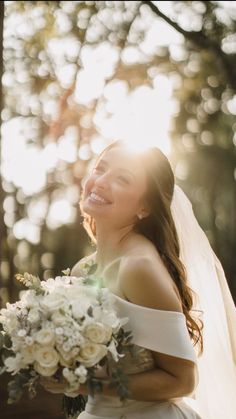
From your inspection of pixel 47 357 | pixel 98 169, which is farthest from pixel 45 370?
pixel 98 169

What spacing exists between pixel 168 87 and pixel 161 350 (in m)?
15.2

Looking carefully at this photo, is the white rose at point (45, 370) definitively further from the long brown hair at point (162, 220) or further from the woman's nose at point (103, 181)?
the woman's nose at point (103, 181)

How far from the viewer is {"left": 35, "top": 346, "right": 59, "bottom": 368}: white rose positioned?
9.55 feet

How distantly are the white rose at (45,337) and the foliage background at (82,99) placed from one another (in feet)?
7.18

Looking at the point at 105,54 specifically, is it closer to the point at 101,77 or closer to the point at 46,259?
the point at 101,77

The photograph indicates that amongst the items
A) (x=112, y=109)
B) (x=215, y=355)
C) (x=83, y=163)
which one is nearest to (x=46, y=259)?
(x=83, y=163)

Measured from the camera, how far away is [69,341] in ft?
9.59

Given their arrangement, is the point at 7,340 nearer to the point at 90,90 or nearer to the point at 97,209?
the point at 97,209

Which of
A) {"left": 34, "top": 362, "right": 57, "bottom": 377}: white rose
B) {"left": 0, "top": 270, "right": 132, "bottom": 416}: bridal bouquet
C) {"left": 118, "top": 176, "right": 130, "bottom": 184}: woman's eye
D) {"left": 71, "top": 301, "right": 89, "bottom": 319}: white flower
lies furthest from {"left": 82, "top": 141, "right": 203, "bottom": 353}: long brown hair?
{"left": 34, "top": 362, "right": 57, "bottom": 377}: white rose

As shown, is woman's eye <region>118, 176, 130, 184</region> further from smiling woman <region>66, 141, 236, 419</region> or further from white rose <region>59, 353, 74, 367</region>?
white rose <region>59, 353, 74, 367</region>

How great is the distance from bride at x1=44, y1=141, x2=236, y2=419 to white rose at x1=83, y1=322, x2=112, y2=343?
210 mm

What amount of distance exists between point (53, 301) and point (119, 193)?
743 mm

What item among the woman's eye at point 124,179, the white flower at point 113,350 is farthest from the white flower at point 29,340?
the woman's eye at point 124,179

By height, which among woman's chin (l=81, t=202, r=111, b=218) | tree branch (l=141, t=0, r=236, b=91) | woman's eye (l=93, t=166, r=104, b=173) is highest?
tree branch (l=141, t=0, r=236, b=91)
